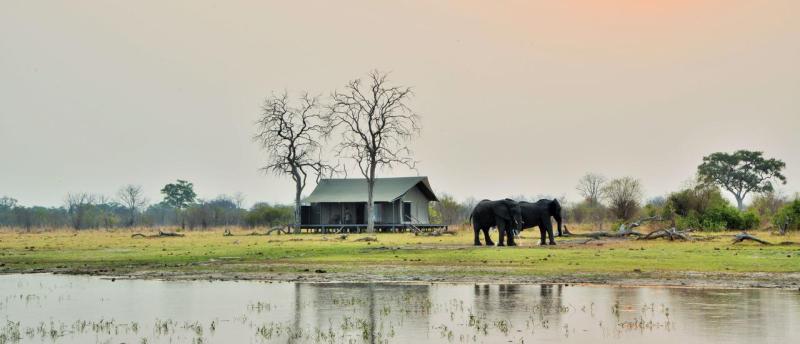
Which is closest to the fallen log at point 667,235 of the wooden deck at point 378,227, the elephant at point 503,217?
the elephant at point 503,217

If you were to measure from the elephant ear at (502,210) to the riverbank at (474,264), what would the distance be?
10.3ft

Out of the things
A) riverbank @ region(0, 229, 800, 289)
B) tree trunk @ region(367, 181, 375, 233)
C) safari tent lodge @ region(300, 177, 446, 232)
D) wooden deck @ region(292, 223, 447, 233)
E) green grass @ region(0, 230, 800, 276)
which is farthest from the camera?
safari tent lodge @ region(300, 177, 446, 232)

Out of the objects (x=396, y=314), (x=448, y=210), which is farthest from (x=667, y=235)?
(x=448, y=210)

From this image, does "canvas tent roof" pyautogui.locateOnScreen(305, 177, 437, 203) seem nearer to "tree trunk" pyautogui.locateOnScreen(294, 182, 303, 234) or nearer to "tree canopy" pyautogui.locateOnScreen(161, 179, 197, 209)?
"tree trunk" pyautogui.locateOnScreen(294, 182, 303, 234)

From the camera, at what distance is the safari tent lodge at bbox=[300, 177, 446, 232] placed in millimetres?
85500

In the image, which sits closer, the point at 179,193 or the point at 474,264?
the point at 474,264

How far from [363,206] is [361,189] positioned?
177 centimetres

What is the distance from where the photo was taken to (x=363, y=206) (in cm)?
8806

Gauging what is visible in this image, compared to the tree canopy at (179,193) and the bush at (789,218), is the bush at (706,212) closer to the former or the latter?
the bush at (789,218)

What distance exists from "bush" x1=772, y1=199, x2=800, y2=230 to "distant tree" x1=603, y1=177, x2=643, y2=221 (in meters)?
15.9

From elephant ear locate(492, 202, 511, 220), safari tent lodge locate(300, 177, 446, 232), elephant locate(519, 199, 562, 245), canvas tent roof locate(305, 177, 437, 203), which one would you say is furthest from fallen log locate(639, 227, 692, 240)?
canvas tent roof locate(305, 177, 437, 203)

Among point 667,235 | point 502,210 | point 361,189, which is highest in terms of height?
point 361,189

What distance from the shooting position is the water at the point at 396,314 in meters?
16.4

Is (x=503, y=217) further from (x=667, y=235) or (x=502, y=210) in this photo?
(x=667, y=235)
